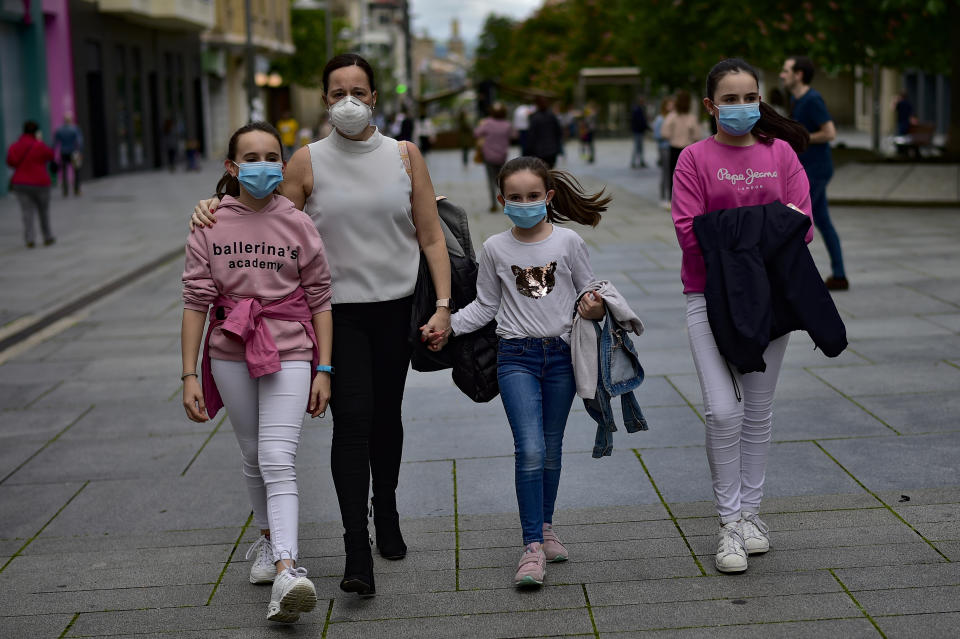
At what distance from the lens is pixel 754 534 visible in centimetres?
424

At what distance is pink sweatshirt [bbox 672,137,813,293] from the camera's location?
162 inches

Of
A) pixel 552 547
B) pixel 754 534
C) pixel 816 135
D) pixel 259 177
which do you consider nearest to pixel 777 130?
pixel 754 534

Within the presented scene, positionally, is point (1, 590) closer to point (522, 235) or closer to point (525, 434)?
point (525, 434)

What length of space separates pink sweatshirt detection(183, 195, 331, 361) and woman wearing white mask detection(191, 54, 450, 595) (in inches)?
4.3

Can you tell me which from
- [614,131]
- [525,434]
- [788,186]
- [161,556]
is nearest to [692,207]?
[788,186]

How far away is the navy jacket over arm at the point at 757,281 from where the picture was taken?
398 centimetres

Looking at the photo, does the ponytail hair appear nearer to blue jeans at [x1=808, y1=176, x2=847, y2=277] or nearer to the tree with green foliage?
blue jeans at [x1=808, y1=176, x2=847, y2=277]

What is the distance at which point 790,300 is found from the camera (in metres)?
4.02

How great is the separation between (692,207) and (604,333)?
539 mm

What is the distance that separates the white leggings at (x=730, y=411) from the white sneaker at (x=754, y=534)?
3 cm

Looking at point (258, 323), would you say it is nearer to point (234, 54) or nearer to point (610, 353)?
point (610, 353)

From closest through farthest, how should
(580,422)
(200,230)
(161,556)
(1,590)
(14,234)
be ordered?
(200,230) < (1,590) < (161,556) < (580,422) < (14,234)

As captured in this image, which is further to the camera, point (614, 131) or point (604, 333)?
point (614, 131)

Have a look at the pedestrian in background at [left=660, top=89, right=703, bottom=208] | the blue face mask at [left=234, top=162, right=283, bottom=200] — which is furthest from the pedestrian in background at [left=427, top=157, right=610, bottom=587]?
the pedestrian in background at [left=660, top=89, right=703, bottom=208]
